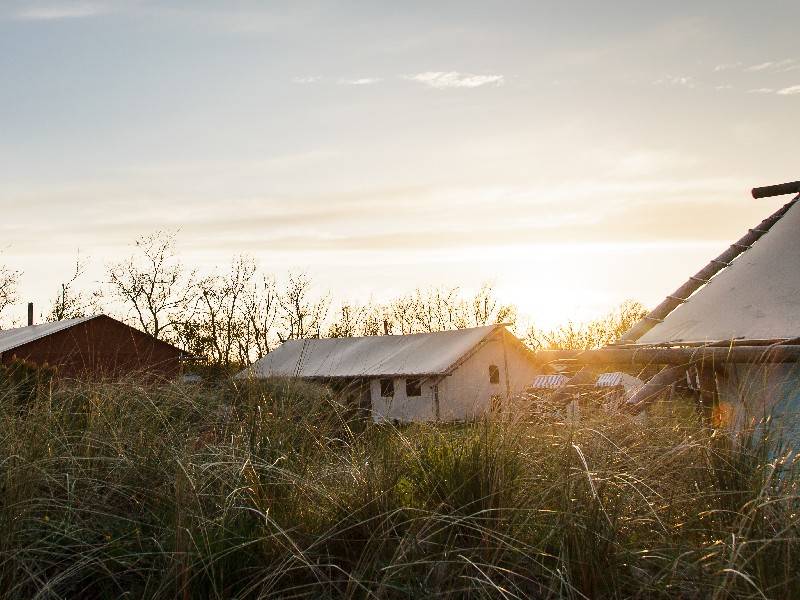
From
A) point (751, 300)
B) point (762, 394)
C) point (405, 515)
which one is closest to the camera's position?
point (405, 515)

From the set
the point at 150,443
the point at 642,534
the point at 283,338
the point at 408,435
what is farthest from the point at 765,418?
the point at 283,338

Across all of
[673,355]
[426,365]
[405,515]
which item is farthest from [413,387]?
[405,515]

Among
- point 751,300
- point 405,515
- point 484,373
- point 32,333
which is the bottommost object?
point 405,515

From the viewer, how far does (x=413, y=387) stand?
93.6ft

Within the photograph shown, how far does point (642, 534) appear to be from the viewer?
12.0ft

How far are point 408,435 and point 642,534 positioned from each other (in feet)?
6.30

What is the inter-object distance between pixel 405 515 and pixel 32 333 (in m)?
29.5

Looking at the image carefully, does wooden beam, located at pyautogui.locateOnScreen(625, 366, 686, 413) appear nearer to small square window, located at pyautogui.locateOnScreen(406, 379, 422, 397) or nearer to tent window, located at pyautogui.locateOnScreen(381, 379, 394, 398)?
small square window, located at pyautogui.locateOnScreen(406, 379, 422, 397)

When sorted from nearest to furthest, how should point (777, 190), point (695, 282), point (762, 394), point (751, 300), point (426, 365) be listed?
point (762, 394) < point (751, 300) < point (695, 282) < point (777, 190) < point (426, 365)

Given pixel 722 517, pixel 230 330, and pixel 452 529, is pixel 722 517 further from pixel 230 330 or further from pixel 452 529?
pixel 230 330

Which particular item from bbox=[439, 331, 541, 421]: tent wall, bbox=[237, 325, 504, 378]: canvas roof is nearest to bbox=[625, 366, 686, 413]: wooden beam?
bbox=[237, 325, 504, 378]: canvas roof

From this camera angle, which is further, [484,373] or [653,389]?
[484,373]

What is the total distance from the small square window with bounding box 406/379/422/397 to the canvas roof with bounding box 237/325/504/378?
2.46 ft

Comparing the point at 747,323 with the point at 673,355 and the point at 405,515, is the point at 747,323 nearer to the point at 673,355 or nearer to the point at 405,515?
the point at 673,355
